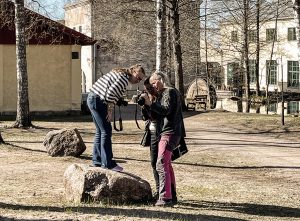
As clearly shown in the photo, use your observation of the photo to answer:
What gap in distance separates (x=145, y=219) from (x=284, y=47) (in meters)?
42.7

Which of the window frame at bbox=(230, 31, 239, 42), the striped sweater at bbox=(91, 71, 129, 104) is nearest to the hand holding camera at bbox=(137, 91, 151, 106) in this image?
the striped sweater at bbox=(91, 71, 129, 104)

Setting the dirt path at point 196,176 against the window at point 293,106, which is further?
the window at point 293,106

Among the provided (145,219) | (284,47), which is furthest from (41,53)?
(284,47)

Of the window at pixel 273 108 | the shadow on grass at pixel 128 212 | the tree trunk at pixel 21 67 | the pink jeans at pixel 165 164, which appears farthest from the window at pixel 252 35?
the shadow on grass at pixel 128 212

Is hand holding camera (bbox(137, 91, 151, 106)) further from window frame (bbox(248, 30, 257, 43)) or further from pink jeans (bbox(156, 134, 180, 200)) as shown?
window frame (bbox(248, 30, 257, 43))

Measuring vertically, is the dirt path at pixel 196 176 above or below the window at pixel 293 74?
below

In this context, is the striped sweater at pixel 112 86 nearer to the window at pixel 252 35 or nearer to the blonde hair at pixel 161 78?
the blonde hair at pixel 161 78

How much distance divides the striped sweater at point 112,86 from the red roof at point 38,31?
1346 cm

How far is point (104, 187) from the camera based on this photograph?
774cm

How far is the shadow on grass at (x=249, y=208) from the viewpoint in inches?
312

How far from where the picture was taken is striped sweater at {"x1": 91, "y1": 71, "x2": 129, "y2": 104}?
27.5 feet

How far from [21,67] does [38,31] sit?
20.5 feet

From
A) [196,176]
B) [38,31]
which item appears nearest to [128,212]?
[196,176]

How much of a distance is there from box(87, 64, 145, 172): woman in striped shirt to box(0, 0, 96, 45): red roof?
44.0 feet
